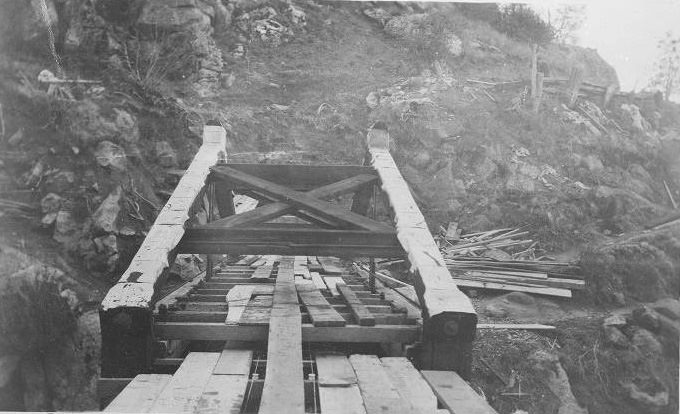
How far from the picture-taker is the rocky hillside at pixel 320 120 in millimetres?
10023

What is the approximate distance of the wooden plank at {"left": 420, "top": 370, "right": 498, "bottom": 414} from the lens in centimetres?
222

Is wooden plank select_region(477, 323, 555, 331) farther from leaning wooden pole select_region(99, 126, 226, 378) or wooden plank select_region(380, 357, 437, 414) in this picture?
leaning wooden pole select_region(99, 126, 226, 378)

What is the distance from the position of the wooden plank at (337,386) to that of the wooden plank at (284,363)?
148mm

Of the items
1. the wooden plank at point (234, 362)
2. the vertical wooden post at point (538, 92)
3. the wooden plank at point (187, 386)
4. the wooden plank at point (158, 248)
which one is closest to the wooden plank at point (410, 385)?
the wooden plank at point (234, 362)

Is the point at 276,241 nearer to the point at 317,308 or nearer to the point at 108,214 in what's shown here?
the point at 317,308

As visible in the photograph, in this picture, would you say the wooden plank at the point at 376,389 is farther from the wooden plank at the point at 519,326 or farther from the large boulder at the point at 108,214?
the large boulder at the point at 108,214

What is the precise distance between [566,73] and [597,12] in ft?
52.1

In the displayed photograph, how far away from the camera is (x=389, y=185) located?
171 inches

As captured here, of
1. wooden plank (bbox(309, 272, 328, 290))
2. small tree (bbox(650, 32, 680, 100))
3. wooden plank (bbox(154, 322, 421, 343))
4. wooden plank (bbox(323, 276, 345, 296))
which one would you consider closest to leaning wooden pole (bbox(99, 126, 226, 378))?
wooden plank (bbox(154, 322, 421, 343))

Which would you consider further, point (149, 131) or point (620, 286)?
point (149, 131)

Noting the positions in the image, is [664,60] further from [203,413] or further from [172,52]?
[172,52]

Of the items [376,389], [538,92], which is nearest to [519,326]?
[376,389]

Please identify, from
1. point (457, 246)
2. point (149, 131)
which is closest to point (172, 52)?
point (149, 131)

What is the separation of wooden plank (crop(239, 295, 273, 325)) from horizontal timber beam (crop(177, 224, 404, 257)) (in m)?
0.36
